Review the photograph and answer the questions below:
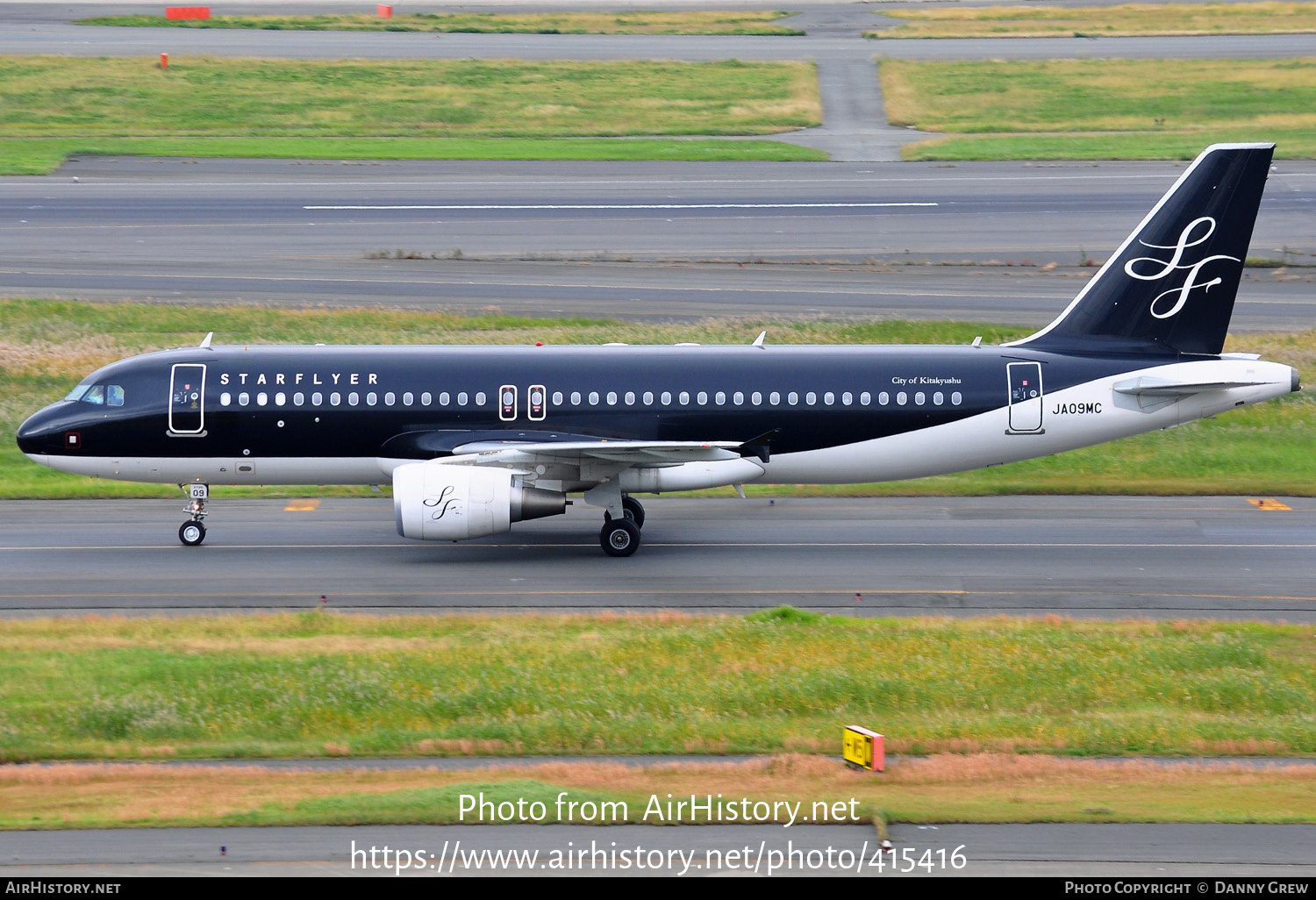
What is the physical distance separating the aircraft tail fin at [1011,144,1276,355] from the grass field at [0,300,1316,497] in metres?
6.33

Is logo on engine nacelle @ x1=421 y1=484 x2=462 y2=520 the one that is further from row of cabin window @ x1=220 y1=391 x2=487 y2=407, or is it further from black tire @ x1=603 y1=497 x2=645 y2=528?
black tire @ x1=603 y1=497 x2=645 y2=528

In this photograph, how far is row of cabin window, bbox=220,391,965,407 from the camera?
108ft

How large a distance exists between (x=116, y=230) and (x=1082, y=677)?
53944mm

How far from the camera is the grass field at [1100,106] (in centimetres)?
8019

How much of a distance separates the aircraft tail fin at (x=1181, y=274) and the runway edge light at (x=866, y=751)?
17164 millimetres

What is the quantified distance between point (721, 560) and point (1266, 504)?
15.0 m

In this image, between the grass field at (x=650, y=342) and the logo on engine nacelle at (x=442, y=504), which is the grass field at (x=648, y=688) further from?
the grass field at (x=650, y=342)

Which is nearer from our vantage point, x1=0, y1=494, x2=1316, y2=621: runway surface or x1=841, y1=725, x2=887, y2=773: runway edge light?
x1=841, y1=725, x2=887, y2=773: runway edge light

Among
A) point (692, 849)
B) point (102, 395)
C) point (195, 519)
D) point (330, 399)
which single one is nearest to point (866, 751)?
point (692, 849)

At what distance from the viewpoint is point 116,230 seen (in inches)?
2564

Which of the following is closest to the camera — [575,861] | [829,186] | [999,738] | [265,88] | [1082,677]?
[575,861]

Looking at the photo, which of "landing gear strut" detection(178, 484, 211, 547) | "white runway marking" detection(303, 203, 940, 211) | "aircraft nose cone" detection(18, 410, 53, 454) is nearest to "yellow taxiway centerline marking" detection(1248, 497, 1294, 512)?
"landing gear strut" detection(178, 484, 211, 547)
